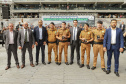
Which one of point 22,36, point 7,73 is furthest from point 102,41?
point 7,73

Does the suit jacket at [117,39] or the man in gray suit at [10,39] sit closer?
the suit jacket at [117,39]

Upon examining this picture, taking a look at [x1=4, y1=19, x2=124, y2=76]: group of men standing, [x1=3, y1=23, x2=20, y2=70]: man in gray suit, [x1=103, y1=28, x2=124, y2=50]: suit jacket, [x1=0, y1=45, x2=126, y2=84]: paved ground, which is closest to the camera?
[x1=0, y1=45, x2=126, y2=84]: paved ground

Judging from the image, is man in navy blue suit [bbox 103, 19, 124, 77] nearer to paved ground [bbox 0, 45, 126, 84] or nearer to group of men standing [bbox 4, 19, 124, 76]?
group of men standing [bbox 4, 19, 124, 76]

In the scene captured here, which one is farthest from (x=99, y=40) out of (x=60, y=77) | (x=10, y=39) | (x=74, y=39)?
(x=10, y=39)

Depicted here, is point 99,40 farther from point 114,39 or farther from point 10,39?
point 10,39

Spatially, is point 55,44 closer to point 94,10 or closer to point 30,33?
point 30,33

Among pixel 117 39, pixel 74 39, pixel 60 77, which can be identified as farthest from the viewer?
pixel 74 39

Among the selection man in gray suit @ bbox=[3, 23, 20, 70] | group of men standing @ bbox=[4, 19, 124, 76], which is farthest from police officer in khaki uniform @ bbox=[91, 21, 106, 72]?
man in gray suit @ bbox=[3, 23, 20, 70]

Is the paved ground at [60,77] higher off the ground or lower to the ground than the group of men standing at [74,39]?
lower

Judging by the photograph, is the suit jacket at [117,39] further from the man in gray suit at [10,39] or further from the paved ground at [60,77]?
the man in gray suit at [10,39]

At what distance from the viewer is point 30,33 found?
21.5 ft

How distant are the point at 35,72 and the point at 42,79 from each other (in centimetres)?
90

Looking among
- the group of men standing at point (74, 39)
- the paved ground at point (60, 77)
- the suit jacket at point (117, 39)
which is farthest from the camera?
the group of men standing at point (74, 39)

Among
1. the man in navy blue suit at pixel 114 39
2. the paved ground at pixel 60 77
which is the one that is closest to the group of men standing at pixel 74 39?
the man in navy blue suit at pixel 114 39
